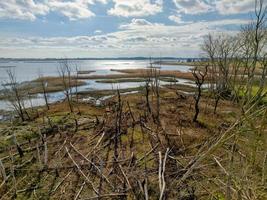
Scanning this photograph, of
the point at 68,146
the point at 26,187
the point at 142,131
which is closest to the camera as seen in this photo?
the point at 26,187

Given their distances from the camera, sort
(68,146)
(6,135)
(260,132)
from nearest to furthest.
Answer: (260,132)
(68,146)
(6,135)

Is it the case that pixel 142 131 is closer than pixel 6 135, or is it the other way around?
pixel 142 131

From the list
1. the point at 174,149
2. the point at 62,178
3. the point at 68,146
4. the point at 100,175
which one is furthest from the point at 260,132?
the point at 68,146

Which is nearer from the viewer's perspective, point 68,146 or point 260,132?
point 260,132

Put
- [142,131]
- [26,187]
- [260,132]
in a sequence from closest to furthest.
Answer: [260,132] → [26,187] → [142,131]

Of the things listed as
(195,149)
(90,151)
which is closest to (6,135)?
(90,151)

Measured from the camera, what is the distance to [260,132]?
1.84 metres

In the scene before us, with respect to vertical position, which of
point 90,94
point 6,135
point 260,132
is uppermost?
point 260,132

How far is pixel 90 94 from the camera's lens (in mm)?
39500

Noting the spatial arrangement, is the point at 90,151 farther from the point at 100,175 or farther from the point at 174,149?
the point at 174,149

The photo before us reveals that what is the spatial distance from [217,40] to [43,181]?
34724 millimetres

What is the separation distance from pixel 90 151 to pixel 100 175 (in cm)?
206

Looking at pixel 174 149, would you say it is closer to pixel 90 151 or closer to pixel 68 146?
pixel 90 151

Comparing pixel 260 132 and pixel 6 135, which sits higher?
pixel 260 132
